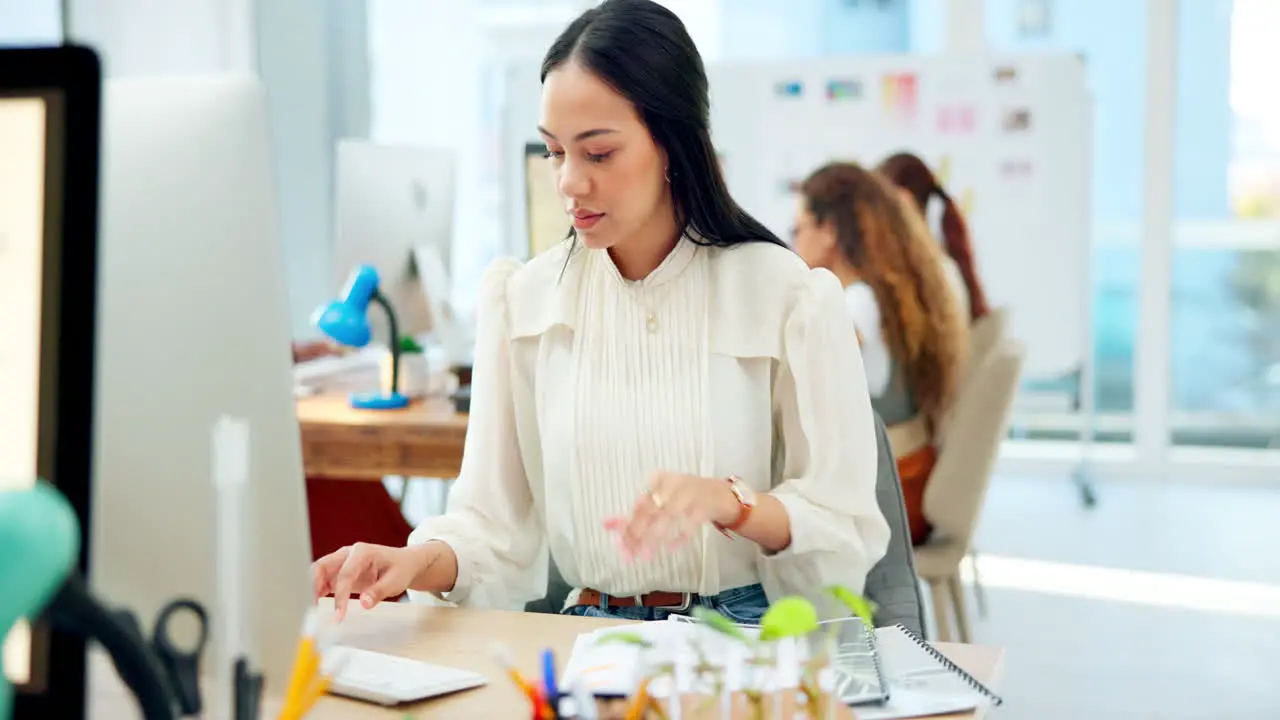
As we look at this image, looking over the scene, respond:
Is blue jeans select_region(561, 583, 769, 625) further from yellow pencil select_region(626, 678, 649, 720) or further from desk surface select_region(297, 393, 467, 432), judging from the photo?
desk surface select_region(297, 393, 467, 432)

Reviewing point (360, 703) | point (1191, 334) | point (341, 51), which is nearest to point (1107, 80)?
point (1191, 334)

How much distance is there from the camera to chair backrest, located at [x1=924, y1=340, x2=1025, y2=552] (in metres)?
2.43

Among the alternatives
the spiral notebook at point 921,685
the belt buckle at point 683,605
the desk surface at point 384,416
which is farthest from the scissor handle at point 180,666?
the desk surface at point 384,416

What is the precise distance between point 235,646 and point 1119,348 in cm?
518

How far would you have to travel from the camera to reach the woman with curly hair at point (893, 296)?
8.96 ft

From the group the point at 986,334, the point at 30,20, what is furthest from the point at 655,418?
the point at 30,20

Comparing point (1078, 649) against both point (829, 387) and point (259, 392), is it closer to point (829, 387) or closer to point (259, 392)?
point (829, 387)

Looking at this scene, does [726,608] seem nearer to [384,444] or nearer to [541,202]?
[384,444]

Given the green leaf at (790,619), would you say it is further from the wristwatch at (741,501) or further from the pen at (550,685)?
the wristwatch at (741,501)

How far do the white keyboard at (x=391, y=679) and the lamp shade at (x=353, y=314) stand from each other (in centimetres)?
149

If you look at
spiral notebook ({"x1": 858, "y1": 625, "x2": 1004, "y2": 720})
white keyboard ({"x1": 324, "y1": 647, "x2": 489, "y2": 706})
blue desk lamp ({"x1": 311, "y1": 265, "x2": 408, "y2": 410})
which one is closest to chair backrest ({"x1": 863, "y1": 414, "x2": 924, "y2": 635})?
spiral notebook ({"x1": 858, "y1": 625, "x2": 1004, "y2": 720})

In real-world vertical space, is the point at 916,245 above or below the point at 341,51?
below

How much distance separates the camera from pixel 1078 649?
3.23 metres

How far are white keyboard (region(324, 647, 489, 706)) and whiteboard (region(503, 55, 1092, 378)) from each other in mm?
3852
